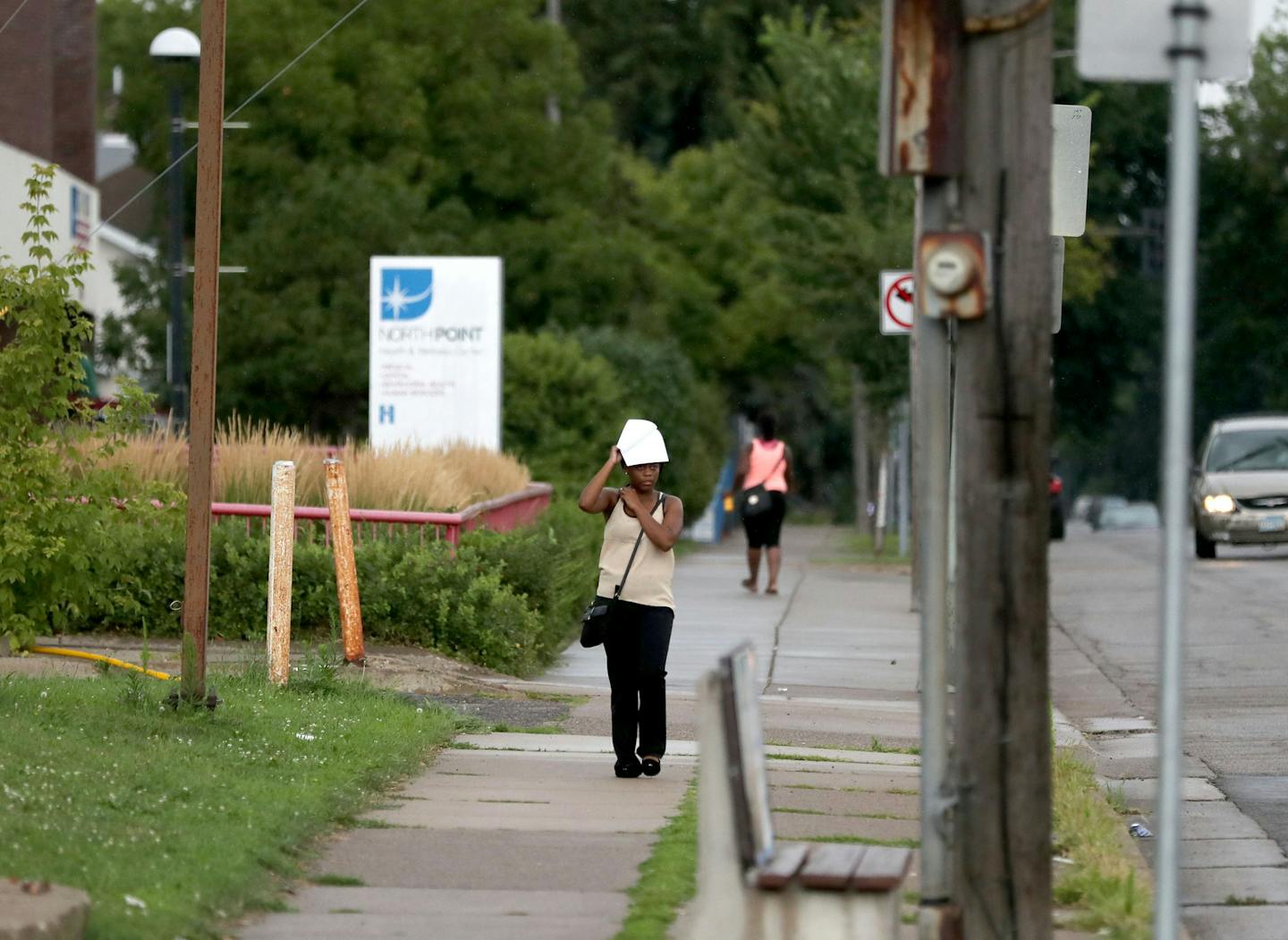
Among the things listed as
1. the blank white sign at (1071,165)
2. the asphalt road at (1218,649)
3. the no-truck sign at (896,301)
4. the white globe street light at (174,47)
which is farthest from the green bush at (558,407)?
the blank white sign at (1071,165)

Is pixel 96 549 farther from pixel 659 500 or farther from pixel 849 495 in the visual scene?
pixel 849 495

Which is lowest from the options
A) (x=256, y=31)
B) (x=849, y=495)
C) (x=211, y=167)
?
(x=849, y=495)

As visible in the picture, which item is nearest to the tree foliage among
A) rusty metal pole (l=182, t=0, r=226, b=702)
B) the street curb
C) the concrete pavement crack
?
the concrete pavement crack

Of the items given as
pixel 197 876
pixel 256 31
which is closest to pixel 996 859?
pixel 197 876

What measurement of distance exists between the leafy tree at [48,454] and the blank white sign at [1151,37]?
6625 mm

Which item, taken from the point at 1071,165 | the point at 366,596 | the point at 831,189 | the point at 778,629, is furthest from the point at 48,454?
the point at 831,189

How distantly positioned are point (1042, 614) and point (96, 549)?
677 cm

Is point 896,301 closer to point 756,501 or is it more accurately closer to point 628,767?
point 756,501

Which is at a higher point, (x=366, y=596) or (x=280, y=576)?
(x=280, y=576)

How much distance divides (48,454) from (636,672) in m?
3.48

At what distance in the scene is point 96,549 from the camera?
11297mm

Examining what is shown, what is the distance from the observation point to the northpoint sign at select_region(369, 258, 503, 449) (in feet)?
75.7

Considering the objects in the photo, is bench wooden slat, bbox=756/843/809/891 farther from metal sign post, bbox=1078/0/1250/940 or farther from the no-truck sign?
the no-truck sign

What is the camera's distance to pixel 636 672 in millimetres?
9406
